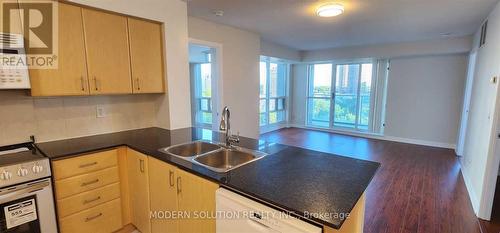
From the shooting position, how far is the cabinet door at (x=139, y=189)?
1879 mm

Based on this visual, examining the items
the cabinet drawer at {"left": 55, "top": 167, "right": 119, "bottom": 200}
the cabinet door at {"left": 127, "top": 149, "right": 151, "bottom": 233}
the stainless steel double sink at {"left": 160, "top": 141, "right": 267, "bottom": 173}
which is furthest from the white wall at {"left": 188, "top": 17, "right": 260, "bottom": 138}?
the cabinet drawer at {"left": 55, "top": 167, "right": 119, "bottom": 200}

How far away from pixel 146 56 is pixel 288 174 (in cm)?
189

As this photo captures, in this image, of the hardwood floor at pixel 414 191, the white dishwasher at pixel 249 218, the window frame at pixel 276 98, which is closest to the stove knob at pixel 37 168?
the white dishwasher at pixel 249 218

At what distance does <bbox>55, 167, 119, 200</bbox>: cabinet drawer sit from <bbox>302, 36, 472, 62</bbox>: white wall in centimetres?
563

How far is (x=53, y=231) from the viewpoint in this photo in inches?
65.9

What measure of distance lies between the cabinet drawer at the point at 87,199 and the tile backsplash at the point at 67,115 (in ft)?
2.19

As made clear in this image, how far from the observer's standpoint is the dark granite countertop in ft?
3.37

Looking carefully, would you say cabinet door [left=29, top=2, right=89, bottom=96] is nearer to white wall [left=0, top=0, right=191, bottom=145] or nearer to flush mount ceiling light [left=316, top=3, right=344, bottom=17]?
white wall [left=0, top=0, right=191, bottom=145]

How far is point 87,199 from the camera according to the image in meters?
1.86

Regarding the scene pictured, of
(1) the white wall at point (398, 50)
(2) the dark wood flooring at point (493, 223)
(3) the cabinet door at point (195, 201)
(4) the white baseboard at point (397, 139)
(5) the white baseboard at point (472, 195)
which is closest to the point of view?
(3) the cabinet door at point (195, 201)

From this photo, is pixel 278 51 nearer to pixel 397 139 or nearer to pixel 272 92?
pixel 272 92

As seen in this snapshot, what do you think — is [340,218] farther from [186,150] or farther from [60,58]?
[60,58]

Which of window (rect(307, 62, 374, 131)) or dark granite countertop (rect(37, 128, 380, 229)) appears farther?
window (rect(307, 62, 374, 131))

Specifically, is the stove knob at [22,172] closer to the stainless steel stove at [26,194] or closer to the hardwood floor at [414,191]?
→ the stainless steel stove at [26,194]
